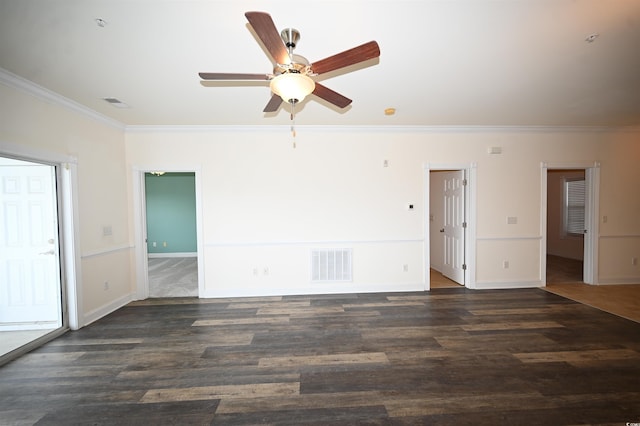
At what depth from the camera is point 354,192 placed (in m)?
4.48

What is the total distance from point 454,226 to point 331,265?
8.01 ft

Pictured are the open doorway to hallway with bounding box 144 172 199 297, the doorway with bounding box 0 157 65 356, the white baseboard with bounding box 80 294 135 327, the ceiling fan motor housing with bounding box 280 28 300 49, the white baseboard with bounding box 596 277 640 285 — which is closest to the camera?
the ceiling fan motor housing with bounding box 280 28 300 49

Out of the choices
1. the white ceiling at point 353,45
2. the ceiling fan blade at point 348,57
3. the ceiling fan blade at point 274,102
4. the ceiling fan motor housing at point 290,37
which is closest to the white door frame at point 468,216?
the white ceiling at point 353,45

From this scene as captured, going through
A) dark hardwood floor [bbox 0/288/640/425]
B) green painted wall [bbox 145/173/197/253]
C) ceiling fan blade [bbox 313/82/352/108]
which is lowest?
dark hardwood floor [bbox 0/288/640/425]

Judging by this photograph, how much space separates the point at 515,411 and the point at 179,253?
819cm

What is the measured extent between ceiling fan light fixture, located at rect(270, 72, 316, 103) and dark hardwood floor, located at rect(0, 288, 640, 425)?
2.28 metres

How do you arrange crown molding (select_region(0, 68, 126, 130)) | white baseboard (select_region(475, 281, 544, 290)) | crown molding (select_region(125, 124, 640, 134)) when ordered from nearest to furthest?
crown molding (select_region(0, 68, 126, 130)), crown molding (select_region(125, 124, 640, 134)), white baseboard (select_region(475, 281, 544, 290))

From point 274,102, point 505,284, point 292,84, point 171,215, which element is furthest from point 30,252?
point 505,284

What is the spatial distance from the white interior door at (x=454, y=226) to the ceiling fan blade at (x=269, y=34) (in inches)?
160

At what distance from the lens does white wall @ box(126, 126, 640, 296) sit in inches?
171

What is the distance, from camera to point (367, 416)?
1867 millimetres

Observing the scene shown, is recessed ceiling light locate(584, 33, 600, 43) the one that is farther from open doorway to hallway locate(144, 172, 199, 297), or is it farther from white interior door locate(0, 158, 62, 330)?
open doorway to hallway locate(144, 172, 199, 297)

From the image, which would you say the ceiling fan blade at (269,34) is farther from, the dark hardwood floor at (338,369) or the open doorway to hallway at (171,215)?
the open doorway to hallway at (171,215)

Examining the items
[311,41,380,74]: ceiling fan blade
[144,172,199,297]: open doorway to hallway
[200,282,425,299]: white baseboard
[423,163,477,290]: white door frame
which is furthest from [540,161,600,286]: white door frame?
[144,172,199,297]: open doorway to hallway
